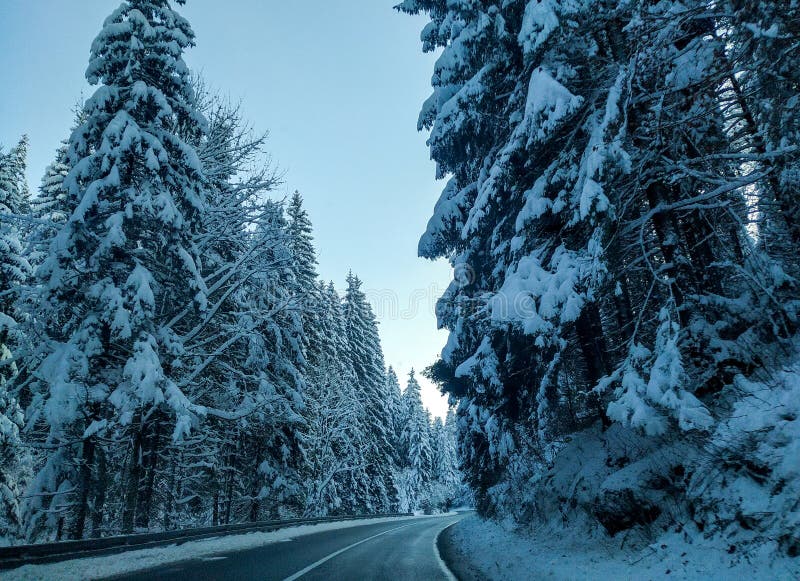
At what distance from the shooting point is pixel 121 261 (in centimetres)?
1198

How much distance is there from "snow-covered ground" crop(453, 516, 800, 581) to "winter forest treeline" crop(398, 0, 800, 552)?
0.25m

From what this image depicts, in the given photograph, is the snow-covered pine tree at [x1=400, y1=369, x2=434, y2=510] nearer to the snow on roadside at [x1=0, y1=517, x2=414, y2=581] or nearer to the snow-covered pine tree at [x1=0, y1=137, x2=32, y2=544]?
the snow-covered pine tree at [x1=0, y1=137, x2=32, y2=544]

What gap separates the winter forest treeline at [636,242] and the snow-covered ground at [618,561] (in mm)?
249

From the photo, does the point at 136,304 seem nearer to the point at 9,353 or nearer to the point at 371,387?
the point at 9,353

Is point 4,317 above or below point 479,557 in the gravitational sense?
above

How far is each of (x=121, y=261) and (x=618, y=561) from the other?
12.8 m

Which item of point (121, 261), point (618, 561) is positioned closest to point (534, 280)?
point (618, 561)

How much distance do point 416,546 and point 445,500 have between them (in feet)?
217

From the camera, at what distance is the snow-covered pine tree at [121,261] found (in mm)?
10461

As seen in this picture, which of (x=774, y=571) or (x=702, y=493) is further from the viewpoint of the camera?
(x=702, y=493)

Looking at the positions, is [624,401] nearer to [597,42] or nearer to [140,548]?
[597,42]

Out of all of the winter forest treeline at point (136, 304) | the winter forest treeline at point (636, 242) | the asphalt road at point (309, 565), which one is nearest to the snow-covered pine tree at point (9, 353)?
the winter forest treeline at point (136, 304)

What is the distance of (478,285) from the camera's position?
14.3 metres

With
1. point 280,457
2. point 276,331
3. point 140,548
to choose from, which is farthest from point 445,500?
point 140,548
